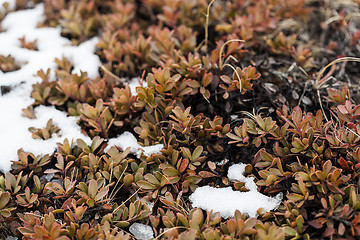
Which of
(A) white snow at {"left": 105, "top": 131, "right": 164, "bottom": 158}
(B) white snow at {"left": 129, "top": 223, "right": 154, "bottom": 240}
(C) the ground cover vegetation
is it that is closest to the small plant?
(C) the ground cover vegetation

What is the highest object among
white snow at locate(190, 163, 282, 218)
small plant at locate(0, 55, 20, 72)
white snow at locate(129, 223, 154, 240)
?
small plant at locate(0, 55, 20, 72)

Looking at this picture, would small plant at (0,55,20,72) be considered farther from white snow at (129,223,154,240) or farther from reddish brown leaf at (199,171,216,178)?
reddish brown leaf at (199,171,216,178)

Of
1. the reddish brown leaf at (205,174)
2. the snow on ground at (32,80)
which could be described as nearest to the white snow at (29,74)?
the snow on ground at (32,80)

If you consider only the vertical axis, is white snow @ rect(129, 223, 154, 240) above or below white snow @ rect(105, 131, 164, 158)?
below

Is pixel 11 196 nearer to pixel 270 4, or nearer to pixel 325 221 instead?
pixel 325 221

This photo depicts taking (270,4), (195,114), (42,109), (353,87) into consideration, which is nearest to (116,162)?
(195,114)

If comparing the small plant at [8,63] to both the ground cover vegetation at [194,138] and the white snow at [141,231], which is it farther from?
the white snow at [141,231]
